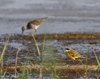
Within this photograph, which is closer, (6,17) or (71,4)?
(6,17)

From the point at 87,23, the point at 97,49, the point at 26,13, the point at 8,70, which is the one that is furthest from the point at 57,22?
the point at 8,70

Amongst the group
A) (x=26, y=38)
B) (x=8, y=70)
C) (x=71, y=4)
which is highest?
(x=8, y=70)

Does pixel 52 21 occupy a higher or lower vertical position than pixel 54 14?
higher

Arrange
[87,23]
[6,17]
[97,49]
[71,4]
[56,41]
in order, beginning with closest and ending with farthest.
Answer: [97,49]
[56,41]
[87,23]
[6,17]
[71,4]

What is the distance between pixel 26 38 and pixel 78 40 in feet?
5.60

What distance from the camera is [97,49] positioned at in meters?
15.9

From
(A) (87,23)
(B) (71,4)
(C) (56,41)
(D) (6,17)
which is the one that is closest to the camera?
(C) (56,41)

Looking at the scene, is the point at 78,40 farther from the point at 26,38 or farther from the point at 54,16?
the point at 54,16

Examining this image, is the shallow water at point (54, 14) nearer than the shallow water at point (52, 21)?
No

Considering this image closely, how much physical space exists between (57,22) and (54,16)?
68.2 inches

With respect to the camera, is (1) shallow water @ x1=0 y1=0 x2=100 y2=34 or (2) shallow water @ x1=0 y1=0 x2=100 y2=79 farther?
(1) shallow water @ x1=0 y1=0 x2=100 y2=34

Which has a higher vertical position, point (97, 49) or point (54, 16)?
point (97, 49)

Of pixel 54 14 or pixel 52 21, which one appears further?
pixel 54 14

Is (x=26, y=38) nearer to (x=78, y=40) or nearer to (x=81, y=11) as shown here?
(x=78, y=40)
